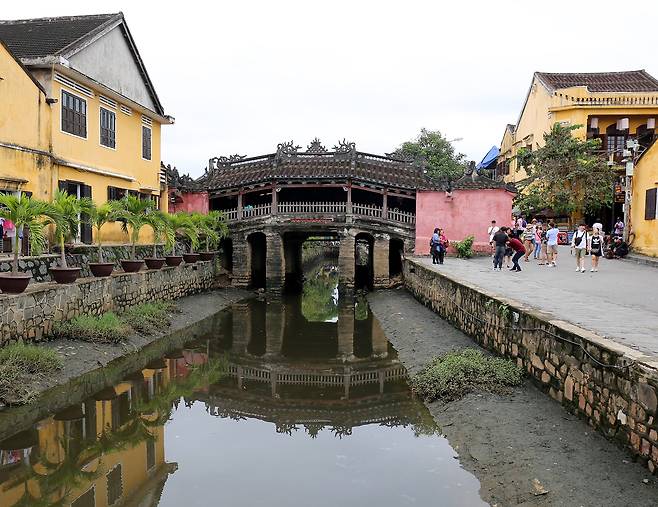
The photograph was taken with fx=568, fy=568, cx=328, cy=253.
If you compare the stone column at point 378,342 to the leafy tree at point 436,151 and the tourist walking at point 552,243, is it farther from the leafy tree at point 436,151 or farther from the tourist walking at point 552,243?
the leafy tree at point 436,151

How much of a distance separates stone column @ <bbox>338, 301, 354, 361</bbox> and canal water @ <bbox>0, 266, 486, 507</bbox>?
439mm

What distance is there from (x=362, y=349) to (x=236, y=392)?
14.5 feet

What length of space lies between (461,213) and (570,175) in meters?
5.74

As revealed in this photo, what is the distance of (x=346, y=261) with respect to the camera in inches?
959

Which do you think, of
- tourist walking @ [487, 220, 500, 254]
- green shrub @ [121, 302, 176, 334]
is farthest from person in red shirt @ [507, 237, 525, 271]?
green shrub @ [121, 302, 176, 334]

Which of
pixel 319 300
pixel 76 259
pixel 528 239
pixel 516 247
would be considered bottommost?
pixel 319 300

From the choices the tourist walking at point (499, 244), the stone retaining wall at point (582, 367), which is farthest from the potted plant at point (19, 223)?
the tourist walking at point (499, 244)

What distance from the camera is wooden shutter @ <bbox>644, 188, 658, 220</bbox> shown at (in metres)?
18.6

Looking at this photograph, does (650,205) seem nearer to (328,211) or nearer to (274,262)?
(328,211)

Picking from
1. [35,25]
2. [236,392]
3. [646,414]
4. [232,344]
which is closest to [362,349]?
[232,344]

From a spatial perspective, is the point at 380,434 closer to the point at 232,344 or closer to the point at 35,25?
the point at 232,344

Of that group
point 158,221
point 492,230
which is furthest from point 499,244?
point 158,221

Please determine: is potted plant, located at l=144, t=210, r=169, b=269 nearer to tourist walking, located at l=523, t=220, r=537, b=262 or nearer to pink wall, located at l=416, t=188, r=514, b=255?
pink wall, located at l=416, t=188, r=514, b=255

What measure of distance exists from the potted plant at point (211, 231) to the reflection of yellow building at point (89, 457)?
1307cm
